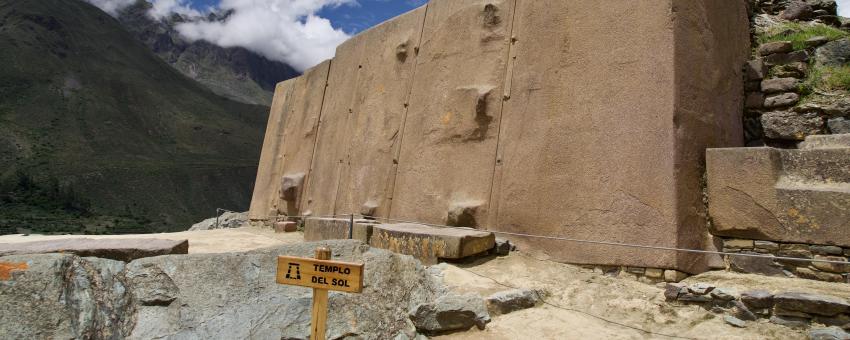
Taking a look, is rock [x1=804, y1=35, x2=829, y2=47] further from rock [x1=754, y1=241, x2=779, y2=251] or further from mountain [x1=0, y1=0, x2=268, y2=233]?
mountain [x1=0, y1=0, x2=268, y2=233]

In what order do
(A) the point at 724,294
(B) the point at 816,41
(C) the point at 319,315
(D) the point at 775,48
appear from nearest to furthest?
(C) the point at 319,315
(A) the point at 724,294
(B) the point at 816,41
(D) the point at 775,48

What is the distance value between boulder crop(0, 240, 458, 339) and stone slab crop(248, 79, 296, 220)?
8101 mm

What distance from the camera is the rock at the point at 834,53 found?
5859 millimetres

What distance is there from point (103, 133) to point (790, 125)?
4976cm

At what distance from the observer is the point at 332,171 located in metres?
10.1

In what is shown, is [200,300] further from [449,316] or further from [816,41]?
[816,41]

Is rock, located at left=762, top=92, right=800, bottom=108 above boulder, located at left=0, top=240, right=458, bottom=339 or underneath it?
above

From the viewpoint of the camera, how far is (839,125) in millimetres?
5402

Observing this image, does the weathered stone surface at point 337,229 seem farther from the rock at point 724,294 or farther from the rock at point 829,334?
the rock at point 829,334

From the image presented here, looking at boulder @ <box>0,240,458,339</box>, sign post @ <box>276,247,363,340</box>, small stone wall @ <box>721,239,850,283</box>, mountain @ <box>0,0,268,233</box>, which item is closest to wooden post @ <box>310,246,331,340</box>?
sign post @ <box>276,247,363,340</box>

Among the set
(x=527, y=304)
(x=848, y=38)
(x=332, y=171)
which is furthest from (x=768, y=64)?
(x=332, y=171)

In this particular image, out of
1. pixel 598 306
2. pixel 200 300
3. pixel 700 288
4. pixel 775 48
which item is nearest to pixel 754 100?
pixel 775 48

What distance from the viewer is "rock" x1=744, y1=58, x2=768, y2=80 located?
6.18 meters

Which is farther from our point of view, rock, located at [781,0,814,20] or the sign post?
rock, located at [781,0,814,20]
